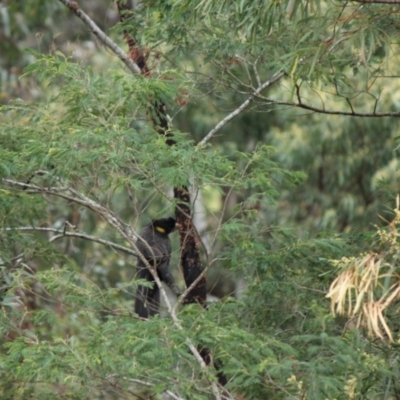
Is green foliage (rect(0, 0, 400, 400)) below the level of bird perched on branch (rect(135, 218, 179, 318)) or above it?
above

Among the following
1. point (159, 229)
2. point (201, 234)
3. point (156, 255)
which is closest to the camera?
point (201, 234)

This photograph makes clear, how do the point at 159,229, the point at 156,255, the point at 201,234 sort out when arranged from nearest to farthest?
the point at 201,234 < the point at 156,255 < the point at 159,229

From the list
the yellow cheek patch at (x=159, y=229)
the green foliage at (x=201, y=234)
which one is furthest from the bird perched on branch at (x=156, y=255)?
the green foliage at (x=201, y=234)

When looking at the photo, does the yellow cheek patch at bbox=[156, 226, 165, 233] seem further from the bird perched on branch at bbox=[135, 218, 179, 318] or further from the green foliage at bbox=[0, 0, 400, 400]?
the green foliage at bbox=[0, 0, 400, 400]

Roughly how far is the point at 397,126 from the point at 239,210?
6.15 meters

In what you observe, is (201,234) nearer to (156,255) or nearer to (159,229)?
(156,255)

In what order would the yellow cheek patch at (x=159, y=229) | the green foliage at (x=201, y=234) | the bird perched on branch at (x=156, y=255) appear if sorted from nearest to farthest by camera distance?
the green foliage at (x=201, y=234) < the bird perched on branch at (x=156, y=255) < the yellow cheek patch at (x=159, y=229)

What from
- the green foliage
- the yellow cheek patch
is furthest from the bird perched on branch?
the green foliage

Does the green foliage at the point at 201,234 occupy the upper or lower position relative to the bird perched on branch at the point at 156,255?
upper

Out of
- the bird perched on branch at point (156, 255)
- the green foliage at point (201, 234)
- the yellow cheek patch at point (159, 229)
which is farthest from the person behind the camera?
the yellow cheek patch at point (159, 229)

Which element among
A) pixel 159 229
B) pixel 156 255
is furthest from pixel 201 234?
pixel 159 229

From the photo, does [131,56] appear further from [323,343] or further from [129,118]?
[323,343]

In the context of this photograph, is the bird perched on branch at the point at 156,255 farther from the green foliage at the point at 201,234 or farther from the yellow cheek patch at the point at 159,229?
the green foliage at the point at 201,234

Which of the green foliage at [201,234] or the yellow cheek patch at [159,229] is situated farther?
the yellow cheek patch at [159,229]
